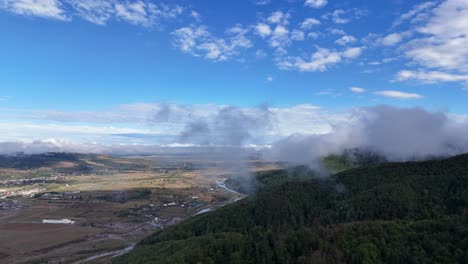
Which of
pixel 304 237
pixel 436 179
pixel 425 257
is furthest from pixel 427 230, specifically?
pixel 436 179

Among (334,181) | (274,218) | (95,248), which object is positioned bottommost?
(95,248)

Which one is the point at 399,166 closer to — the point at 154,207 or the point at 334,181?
the point at 334,181

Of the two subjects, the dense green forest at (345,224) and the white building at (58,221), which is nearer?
the dense green forest at (345,224)

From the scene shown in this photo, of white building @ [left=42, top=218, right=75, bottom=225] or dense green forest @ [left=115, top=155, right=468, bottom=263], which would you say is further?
white building @ [left=42, top=218, right=75, bottom=225]

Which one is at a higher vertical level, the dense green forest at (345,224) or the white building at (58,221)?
the dense green forest at (345,224)

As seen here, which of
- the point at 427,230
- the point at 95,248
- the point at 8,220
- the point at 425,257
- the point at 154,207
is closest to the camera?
the point at 425,257

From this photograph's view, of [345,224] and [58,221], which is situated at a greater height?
[345,224]

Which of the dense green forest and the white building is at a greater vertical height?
the dense green forest

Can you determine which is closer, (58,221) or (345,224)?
(345,224)
